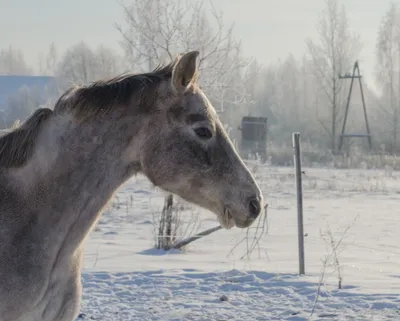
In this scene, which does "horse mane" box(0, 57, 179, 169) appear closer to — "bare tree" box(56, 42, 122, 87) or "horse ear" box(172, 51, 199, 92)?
"horse ear" box(172, 51, 199, 92)

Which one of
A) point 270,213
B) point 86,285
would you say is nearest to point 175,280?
point 86,285

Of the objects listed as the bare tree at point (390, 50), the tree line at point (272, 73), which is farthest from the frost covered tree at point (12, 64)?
the bare tree at point (390, 50)

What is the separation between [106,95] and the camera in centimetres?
283

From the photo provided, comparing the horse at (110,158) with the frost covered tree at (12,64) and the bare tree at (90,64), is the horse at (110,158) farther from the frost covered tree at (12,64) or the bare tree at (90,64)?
the frost covered tree at (12,64)

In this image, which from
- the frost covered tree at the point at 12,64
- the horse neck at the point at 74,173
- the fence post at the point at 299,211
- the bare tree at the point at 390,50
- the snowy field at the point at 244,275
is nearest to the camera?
the horse neck at the point at 74,173

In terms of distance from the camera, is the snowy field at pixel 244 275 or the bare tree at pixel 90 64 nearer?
the snowy field at pixel 244 275

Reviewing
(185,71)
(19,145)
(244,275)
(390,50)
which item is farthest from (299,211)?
(390,50)

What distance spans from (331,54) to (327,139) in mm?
5951

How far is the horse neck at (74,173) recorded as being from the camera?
2764 mm

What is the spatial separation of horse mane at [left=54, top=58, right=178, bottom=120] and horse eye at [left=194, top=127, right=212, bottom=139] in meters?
0.25

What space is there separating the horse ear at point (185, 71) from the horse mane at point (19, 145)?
63 centimetres

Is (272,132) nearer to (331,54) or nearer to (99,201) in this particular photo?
(331,54)

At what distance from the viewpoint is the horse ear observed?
2.82m

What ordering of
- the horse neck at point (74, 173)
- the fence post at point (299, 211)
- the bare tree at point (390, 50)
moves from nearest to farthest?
1. the horse neck at point (74, 173)
2. the fence post at point (299, 211)
3. the bare tree at point (390, 50)
